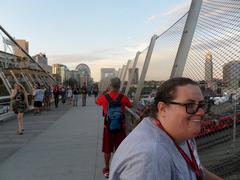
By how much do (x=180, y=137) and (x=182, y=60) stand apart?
2333 mm

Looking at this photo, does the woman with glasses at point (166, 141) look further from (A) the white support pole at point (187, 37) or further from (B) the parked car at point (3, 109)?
(B) the parked car at point (3, 109)

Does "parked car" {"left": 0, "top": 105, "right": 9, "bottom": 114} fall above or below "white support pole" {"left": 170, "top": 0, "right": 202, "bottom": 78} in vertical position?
below

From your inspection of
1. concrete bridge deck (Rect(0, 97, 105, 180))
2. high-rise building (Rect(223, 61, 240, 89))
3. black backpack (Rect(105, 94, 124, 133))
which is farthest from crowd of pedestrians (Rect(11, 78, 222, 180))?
concrete bridge deck (Rect(0, 97, 105, 180))

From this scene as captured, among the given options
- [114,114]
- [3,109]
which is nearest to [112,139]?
[114,114]

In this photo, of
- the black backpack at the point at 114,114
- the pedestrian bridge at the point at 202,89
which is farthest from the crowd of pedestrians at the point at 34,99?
the black backpack at the point at 114,114

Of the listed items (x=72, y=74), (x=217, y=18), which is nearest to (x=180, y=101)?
(x=217, y=18)

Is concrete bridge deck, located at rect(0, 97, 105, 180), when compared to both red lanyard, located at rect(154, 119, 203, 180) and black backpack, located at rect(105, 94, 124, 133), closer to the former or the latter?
black backpack, located at rect(105, 94, 124, 133)

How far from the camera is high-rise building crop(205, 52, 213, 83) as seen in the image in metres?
3.62

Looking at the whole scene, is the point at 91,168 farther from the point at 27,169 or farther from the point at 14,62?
the point at 14,62

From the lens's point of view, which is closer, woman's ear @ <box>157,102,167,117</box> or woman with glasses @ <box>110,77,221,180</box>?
woman with glasses @ <box>110,77,221,180</box>

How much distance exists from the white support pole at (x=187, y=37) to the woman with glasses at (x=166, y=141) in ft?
6.98

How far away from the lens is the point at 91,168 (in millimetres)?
7273

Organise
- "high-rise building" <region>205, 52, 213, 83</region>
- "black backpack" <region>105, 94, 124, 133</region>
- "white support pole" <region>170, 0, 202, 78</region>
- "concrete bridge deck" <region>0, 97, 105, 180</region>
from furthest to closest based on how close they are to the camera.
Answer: "concrete bridge deck" <region>0, 97, 105, 180</region>, "black backpack" <region>105, 94, 124, 133</region>, "white support pole" <region>170, 0, 202, 78</region>, "high-rise building" <region>205, 52, 213, 83</region>

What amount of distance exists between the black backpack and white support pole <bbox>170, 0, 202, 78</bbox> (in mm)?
2229
